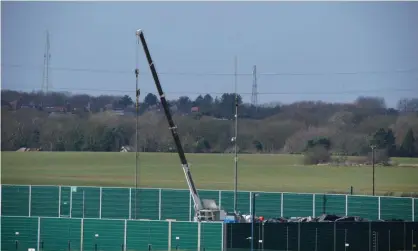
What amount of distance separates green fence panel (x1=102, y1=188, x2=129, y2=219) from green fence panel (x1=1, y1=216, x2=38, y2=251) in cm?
759

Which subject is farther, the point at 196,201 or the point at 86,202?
the point at 86,202

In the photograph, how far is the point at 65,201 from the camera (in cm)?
3669

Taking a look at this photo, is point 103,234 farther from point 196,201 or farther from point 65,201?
point 65,201

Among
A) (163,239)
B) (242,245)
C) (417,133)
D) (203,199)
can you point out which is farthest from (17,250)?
(417,133)

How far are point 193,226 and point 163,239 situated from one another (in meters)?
0.77

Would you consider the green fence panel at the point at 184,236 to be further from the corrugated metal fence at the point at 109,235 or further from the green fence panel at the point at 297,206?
the green fence panel at the point at 297,206

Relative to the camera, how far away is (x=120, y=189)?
36.8 meters

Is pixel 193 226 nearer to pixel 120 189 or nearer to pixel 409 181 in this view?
pixel 120 189

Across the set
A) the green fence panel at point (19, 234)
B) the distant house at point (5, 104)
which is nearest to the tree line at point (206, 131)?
the distant house at point (5, 104)

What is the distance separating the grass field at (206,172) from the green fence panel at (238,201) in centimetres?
606

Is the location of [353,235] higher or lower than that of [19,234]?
higher

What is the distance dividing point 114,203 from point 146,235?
9041 millimetres

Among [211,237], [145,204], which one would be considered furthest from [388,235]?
[145,204]

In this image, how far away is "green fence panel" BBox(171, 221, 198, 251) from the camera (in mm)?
26906
